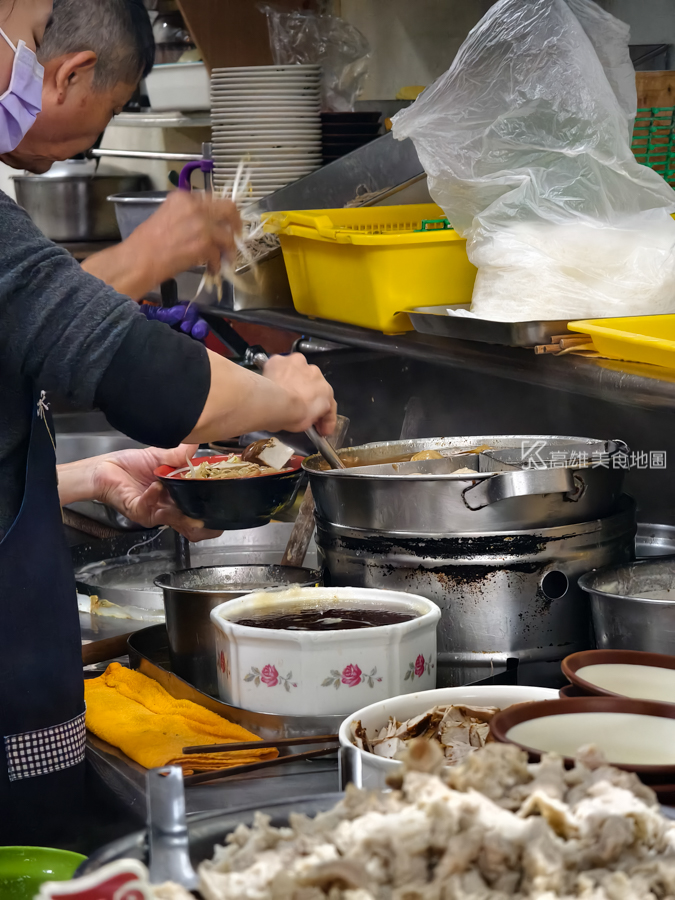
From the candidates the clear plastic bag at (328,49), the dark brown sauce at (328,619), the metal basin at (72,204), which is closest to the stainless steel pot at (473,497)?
the dark brown sauce at (328,619)

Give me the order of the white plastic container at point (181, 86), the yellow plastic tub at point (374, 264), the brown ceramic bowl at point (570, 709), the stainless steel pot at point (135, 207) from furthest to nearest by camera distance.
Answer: the white plastic container at point (181, 86) → the stainless steel pot at point (135, 207) → the yellow plastic tub at point (374, 264) → the brown ceramic bowl at point (570, 709)

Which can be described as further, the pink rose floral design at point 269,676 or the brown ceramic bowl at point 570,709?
the pink rose floral design at point 269,676

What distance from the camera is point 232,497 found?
167cm

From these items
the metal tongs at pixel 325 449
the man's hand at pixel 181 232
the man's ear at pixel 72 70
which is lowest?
the metal tongs at pixel 325 449

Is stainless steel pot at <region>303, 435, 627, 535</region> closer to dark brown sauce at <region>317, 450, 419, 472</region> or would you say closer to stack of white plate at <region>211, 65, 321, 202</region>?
dark brown sauce at <region>317, 450, 419, 472</region>

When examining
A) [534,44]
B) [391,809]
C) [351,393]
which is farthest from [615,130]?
[391,809]

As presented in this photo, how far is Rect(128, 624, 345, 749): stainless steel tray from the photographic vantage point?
1241 millimetres

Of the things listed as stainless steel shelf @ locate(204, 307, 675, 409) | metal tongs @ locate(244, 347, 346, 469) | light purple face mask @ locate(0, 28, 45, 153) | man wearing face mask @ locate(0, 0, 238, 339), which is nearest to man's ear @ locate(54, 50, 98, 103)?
man wearing face mask @ locate(0, 0, 238, 339)

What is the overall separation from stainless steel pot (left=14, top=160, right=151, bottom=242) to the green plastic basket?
2804 millimetres

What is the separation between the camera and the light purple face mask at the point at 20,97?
1.20m

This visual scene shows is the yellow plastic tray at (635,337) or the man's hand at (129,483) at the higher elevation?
the yellow plastic tray at (635,337)

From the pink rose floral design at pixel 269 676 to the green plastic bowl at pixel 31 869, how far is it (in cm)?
39

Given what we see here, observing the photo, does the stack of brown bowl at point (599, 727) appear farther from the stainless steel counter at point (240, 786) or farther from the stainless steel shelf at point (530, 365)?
the stainless steel shelf at point (530, 365)

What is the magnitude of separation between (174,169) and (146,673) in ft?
10.3
